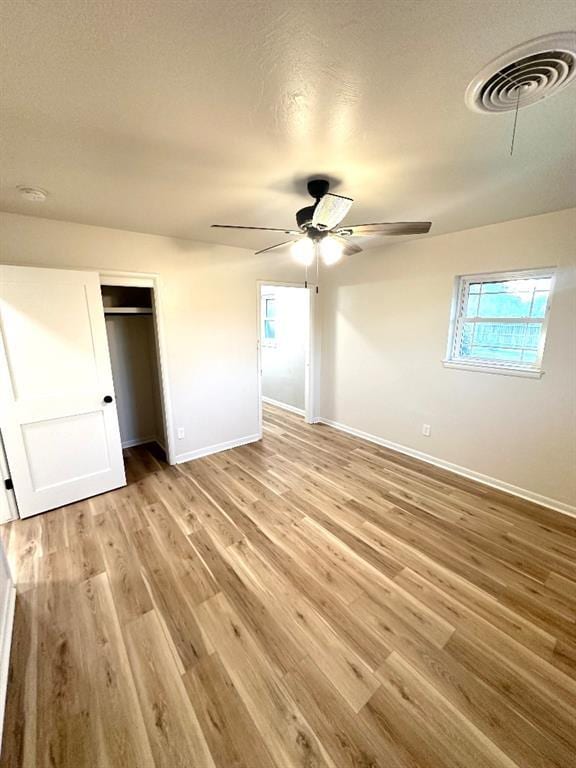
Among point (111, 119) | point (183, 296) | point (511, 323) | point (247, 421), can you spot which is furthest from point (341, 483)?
point (111, 119)

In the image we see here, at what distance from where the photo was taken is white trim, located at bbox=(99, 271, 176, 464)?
2898mm

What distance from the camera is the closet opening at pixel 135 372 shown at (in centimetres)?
371

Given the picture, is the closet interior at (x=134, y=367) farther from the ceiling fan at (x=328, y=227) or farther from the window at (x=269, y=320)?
the ceiling fan at (x=328, y=227)

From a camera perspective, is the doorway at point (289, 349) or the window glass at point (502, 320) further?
the doorway at point (289, 349)

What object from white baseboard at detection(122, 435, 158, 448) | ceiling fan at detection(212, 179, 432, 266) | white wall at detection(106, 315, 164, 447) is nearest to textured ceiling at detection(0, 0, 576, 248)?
ceiling fan at detection(212, 179, 432, 266)

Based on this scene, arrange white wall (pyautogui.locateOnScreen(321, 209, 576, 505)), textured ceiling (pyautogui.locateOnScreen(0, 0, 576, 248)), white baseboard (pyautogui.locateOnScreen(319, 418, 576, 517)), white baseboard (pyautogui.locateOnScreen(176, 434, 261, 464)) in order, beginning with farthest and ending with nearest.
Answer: white baseboard (pyautogui.locateOnScreen(176, 434, 261, 464))
white baseboard (pyautogui.locateOnScreen(319, 418, 576, 517))
white wall (pyautogui.locateOnScreen(321, 209, 576, 505))
textured ceiling (pyautogui.locateOnScreen(0, 0, 576, 248))

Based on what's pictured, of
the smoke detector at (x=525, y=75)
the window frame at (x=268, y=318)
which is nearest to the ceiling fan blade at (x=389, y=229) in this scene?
the smoke detector at (x=525, y=75)

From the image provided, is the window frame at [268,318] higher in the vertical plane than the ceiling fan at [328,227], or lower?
lower

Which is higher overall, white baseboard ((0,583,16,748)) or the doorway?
the doorway

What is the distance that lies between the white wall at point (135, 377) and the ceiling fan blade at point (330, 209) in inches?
107

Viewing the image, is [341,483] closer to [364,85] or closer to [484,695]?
[484,695]

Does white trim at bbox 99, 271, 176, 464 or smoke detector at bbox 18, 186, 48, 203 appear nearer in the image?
smoke detector at bbox 18, 186, 48, 203

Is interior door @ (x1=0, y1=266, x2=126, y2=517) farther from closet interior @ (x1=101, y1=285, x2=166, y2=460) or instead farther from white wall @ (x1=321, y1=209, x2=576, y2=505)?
white wall @ (x1=321, y1=209, x2=576, y2=505)

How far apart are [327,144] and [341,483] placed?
2.73 meters
